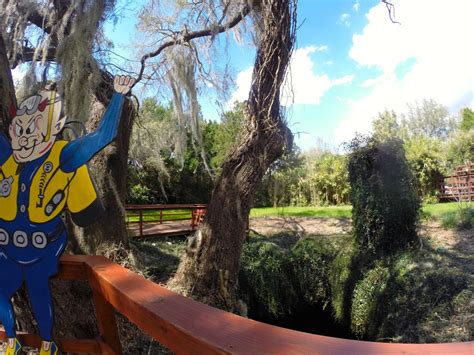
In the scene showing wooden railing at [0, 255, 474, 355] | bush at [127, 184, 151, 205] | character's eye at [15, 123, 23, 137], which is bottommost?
wooden railing at [0, 255, 474, 355]

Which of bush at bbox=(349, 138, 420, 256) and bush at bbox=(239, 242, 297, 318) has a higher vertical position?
bush at bbox=(349, 138, 420, 256)

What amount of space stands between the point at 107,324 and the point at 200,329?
0.87m

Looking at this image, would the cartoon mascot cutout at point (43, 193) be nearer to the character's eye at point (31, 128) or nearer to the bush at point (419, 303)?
the character's eye at point (31, 128)

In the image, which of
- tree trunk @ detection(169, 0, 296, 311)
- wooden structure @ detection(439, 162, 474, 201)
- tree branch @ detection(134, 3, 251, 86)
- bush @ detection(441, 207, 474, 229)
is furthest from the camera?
wooden structure @ detection(439, 162, 474, 201)

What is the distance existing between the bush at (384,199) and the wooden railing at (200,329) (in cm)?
711

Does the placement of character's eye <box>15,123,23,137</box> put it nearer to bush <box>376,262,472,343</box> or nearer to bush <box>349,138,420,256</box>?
bush <box>376,262,472,343</box>

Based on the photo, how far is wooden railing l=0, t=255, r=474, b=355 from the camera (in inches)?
30.9

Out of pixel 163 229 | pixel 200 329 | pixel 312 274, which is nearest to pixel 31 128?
pixel 200 329

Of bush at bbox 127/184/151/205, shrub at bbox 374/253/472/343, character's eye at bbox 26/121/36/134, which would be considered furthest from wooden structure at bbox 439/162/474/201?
character's eye at bbox 26/121/36/134

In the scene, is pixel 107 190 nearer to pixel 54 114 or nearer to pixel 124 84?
pixel 54 114

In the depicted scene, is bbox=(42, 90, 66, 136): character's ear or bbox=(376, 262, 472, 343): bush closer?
bbox=(42, 90, 66, 136): character's ear

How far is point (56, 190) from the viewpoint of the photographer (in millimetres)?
1926

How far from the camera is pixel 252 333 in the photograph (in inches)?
35.2

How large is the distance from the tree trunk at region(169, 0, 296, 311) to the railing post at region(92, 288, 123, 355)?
2.85m
